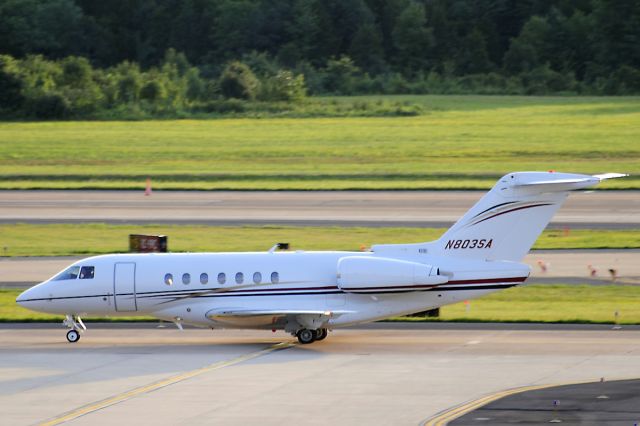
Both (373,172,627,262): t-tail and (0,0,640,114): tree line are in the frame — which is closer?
(373,172,627,262): t-tail

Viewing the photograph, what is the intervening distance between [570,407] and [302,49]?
121 metres

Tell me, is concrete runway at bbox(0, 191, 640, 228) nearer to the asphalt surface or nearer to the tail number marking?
the tail number marking

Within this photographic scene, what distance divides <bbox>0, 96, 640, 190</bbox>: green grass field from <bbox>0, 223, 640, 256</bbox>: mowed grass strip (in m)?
15.1

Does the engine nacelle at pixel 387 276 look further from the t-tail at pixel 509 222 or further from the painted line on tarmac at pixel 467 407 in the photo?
the painted line on tarmac at pixel 467 407

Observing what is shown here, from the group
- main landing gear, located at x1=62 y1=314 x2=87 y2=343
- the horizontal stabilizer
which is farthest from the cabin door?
the horizontal stabilizer

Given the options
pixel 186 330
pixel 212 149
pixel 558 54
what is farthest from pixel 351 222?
pixel 558 54

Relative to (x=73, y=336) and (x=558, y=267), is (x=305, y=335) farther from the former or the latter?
(x=558, y=267)

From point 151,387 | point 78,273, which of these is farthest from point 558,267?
point 151,387

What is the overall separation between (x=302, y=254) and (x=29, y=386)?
335 inches

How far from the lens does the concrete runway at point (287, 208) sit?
187 feet

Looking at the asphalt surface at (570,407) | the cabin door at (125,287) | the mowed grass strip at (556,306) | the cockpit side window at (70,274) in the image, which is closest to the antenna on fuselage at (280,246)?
the cabin door at (125,287)

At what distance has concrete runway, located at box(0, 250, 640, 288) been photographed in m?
43.1

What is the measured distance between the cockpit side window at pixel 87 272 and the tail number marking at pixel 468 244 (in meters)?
10.0

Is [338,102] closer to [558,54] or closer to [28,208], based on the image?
[558,54]
